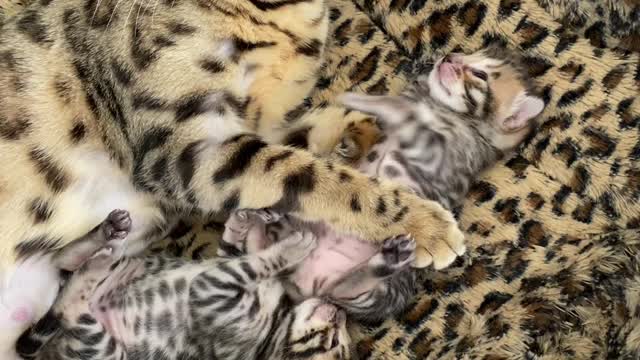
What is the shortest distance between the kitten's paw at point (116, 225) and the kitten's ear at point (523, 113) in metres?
1.07

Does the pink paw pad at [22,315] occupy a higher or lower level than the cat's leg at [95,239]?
lower

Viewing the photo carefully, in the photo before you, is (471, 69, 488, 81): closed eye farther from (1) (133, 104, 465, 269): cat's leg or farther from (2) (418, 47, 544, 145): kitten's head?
(1) (133, 104, 465, 269): cat's leg

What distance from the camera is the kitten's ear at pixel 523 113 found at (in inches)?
89.0

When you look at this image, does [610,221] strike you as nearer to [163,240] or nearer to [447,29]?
[447,29]

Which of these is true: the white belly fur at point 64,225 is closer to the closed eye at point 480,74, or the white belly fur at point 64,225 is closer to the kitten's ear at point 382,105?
the kitten's ear at point 382,105

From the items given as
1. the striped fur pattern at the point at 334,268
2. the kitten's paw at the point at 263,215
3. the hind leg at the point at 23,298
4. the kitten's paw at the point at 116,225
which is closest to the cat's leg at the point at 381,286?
the striped fur pattern at the point at 334,268

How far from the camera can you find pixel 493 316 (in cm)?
217

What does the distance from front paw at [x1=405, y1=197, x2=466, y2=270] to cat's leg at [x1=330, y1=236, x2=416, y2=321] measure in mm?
36

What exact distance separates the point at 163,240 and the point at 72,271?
0.32 meters

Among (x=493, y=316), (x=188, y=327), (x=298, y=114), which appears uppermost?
(x=298, y=114)

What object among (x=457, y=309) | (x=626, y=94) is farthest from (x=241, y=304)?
(x=626, y=94)

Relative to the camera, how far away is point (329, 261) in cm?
212

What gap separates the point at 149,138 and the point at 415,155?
71 cm

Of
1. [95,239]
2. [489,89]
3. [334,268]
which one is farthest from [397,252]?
[95,239]
